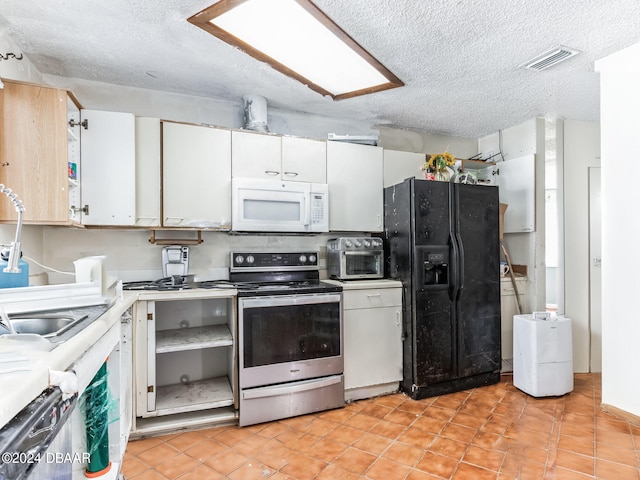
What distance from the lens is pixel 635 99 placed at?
2.36 metres

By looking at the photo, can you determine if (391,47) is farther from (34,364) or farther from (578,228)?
(578,228)

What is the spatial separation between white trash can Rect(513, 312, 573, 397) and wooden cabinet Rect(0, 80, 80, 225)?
3.40 m

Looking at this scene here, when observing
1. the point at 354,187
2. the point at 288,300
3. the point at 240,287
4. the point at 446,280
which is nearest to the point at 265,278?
the point at 240,287

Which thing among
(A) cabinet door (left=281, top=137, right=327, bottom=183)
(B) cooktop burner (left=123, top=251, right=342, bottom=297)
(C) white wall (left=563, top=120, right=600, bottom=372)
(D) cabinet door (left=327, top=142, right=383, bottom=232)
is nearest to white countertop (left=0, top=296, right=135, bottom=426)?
(B) cooktop burner (left=123, top=251, right=342, bottom=297)

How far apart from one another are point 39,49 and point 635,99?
3.91 m

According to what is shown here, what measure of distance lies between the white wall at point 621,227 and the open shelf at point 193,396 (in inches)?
107

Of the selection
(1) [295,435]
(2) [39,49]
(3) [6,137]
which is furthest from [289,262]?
(2) [39,49]

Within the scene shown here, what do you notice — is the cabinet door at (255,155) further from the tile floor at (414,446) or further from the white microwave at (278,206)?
the tile floor at (414,446)

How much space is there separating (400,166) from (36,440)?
3190 millimetres

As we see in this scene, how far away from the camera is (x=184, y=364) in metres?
2.80

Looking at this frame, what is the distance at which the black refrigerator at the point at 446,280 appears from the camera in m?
2.86

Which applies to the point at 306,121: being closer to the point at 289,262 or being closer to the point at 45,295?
the point at 289,262

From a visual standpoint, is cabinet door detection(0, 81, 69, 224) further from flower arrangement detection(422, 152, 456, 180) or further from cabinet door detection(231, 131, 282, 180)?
flower arrangement detection(422, 152, 456, 180)

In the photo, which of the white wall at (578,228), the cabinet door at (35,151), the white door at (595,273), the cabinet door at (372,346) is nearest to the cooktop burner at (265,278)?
the cabinet door at (372,346)
